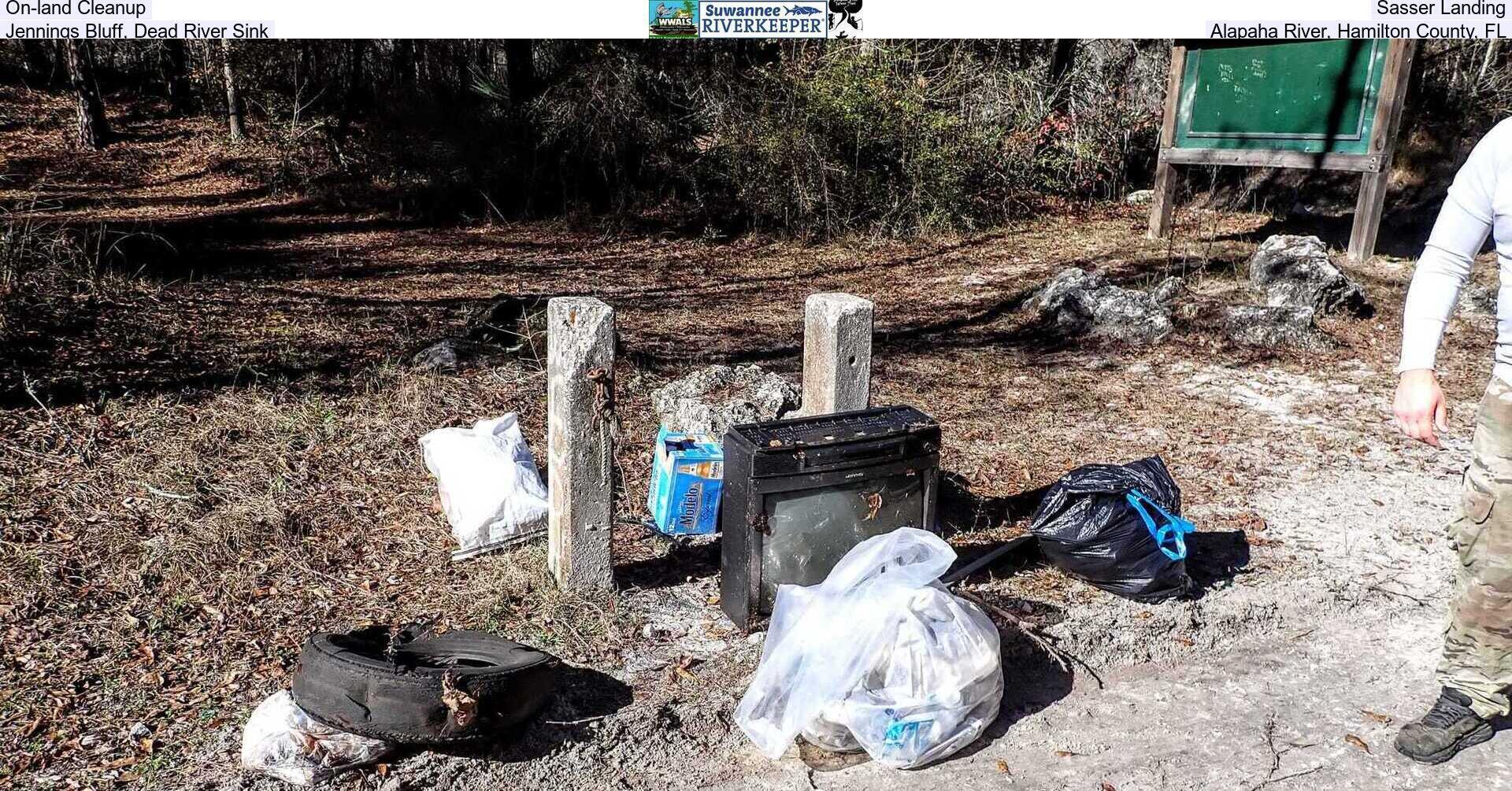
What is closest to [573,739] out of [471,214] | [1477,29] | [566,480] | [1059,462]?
[566,480]

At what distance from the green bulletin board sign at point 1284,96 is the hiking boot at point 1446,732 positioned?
758 centimetres

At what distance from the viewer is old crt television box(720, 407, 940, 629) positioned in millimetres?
3482

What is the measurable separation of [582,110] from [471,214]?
5.71ft

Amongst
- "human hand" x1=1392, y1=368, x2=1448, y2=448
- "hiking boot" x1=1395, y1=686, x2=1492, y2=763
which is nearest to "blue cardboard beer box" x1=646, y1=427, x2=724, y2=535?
"human hand" x1=1392, y1=368, x2=1448, y2=448

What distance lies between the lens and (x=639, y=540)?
4.41 m

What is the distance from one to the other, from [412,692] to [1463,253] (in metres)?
2.97

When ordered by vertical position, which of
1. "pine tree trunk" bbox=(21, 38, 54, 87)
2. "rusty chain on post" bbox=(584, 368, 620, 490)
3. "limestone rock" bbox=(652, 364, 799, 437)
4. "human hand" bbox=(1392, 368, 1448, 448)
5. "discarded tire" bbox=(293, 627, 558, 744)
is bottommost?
"discarded tire" bbox=(293, 627, 558, 744)

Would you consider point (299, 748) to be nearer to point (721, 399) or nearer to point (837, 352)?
point (837, 352)

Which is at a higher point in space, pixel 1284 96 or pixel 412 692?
pixel 1284 96

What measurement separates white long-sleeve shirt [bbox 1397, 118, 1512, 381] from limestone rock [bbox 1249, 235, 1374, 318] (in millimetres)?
5517

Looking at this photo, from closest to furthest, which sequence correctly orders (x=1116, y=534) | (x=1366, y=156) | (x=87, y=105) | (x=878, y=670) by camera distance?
(x=878, y=670) < (x=1116, y=534) < (x=1366, y=156) < (x=87, y=105)

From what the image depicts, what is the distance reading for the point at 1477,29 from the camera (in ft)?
34.5

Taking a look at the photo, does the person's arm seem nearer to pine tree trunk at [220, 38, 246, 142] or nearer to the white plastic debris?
the white plastic debris

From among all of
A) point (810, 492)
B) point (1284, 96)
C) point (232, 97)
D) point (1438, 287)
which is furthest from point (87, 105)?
point (1438, 287)
